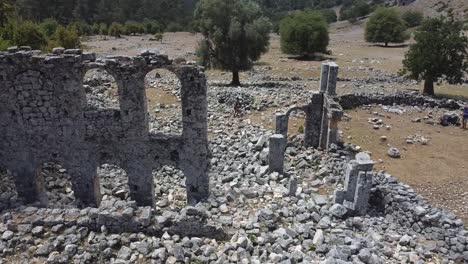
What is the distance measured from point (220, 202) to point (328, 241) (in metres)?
4.48

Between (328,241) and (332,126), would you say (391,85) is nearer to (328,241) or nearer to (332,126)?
(332,126)

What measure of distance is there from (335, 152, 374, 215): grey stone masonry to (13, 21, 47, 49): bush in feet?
95.8

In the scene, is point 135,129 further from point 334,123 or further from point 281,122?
point 334,123

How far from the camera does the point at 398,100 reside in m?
29.8

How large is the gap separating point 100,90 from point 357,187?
23555 millimetres

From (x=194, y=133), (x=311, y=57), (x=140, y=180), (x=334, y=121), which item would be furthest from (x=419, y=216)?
(x=311, y=57)

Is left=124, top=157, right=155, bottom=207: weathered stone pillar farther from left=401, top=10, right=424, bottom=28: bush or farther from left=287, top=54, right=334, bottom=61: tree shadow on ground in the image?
left=401, top=10, right=424, bottom=28: bush

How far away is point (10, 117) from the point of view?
14969mm

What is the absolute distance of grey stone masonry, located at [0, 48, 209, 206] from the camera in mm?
14164

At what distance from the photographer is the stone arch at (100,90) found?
2870 cm

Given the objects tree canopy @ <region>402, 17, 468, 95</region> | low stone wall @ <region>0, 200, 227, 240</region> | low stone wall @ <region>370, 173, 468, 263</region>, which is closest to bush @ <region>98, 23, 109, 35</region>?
tree canopy @ <region>402, 17, 468, 95</region>

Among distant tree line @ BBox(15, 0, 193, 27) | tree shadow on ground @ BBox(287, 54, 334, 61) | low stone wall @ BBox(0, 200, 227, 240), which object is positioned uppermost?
distant tree line @ BBox(15, 0, 193, 27)

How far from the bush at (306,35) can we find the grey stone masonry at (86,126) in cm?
4114

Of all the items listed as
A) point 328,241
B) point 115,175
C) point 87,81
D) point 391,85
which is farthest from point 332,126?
point 87,81
